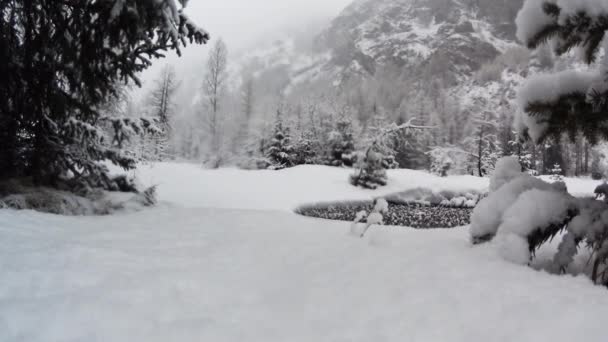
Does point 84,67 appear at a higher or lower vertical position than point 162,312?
higher

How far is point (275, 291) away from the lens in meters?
1.79

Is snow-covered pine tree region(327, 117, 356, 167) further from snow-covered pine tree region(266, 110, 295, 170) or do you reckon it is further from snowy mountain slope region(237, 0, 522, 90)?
snowy mountain slope region(237, 0, 522, 90)

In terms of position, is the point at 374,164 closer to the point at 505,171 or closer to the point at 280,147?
the point at 280,147

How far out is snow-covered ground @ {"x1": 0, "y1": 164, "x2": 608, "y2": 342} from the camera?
4.20 feet

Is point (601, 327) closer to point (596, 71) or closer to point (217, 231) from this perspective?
point (596, 71)

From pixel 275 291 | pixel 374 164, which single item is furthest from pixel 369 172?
pixel 275 291

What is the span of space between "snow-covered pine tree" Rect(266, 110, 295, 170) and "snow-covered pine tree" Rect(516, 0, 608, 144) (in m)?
21.0

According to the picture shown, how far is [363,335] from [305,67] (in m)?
144

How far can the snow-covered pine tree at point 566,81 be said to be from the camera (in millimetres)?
1773

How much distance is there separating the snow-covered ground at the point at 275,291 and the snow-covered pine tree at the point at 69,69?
202cm

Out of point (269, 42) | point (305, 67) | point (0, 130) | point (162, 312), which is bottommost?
point (162, 312)

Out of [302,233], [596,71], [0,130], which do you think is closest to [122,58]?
[0,130]

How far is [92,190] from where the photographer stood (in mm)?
5180

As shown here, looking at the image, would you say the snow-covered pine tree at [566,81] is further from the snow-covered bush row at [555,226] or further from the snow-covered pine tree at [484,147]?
the snow-covered pine tree at [484,147]
